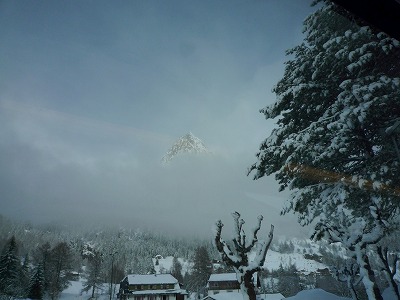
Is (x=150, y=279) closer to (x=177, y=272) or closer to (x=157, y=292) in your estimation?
(x=157, y=292)

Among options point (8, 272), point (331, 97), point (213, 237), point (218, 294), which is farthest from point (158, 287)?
point (331, 97)

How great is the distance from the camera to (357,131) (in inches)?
375

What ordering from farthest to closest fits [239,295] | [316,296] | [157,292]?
[239,295] < [157,292] < [316,296]

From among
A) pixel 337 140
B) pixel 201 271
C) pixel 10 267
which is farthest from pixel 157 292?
pixel 337 140

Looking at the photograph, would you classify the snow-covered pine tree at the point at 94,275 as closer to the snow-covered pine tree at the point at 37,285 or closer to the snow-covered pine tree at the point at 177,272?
the snow-covered pine tree at the point at 37,285

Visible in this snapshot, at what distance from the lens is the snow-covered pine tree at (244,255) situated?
384 inches

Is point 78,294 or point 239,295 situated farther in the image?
point 78,294

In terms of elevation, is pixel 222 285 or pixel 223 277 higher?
pixel 223 277

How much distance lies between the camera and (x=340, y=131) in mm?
8430

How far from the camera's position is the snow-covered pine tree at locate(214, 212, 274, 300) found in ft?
32.0

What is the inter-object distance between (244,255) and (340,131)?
571 cm

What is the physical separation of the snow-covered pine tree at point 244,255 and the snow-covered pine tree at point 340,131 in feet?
6.06

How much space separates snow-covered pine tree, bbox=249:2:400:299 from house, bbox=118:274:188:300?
56.6 meters

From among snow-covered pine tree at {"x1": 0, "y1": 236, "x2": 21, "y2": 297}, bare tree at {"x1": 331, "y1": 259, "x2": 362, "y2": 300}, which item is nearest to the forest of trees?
bare tree at {"x1": 331, "y1": 259, "x2": 362, "y2": 300}
